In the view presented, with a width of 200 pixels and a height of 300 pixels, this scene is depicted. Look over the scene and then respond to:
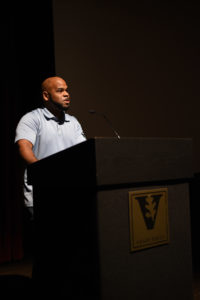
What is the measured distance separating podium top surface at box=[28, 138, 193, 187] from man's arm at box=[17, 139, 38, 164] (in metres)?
0.23

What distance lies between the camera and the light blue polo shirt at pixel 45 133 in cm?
154

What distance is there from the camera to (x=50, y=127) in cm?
163

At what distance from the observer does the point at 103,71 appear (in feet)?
7.98

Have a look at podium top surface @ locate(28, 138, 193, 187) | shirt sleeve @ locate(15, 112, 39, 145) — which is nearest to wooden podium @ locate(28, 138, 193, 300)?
podium top surface @ locate(28, 138, 193, 187)

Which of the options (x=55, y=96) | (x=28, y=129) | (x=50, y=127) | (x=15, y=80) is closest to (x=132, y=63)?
(x=15, y=80)

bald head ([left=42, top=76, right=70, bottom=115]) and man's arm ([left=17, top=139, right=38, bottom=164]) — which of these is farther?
bald head ([left=42, top=76, right=70, bottom=115])

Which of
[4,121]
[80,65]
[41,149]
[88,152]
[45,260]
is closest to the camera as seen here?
[88,152]

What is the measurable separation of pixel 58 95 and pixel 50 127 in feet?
0.62

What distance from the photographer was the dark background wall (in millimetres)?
2328

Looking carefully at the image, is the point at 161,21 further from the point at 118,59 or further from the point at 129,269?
the point at 129,269

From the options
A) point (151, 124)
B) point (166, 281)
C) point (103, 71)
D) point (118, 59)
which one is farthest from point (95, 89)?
point (166, 281)

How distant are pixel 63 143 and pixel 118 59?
45.8 inches

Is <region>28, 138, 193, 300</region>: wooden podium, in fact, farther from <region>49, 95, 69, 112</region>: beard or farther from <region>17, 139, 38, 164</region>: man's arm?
<region>49, 95, 69, 112</region>: beard

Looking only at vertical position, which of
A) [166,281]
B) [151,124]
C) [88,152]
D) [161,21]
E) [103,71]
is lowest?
[166,281]
